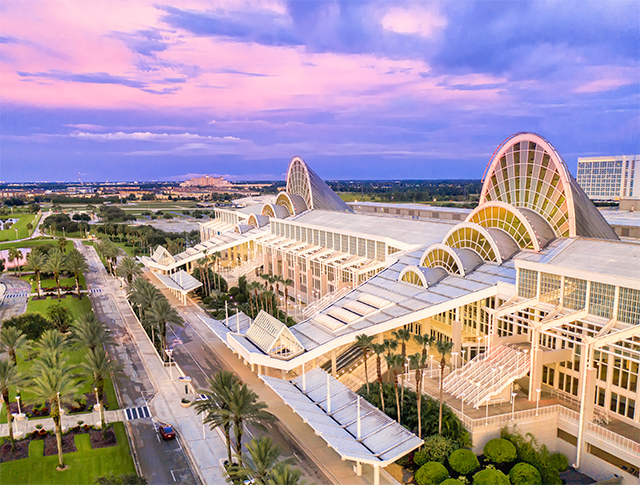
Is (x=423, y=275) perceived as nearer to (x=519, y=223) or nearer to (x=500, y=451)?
(x=519, y=223)

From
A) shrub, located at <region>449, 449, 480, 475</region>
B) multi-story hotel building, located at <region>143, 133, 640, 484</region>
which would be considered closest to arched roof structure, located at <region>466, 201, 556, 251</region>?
multi-story hotel building, located at <region>143, 133, 640, 484</region>

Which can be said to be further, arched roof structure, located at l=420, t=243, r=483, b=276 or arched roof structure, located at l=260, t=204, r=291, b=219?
arched roof structure, located at l=260, t=204, r=291, b=219

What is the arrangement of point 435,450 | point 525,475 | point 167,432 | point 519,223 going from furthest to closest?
1. point 519,223
2. point 167,432
3. point 435,450
4. point 525,475

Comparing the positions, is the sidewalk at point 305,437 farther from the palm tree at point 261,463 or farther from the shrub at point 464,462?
the palm tree at point 261,463

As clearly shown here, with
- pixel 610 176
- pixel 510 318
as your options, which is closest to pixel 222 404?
pixel 510 318

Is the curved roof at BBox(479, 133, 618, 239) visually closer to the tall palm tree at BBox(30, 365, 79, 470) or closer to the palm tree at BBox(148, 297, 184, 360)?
the palm tree at BBox(148, 297, 184, 360)
